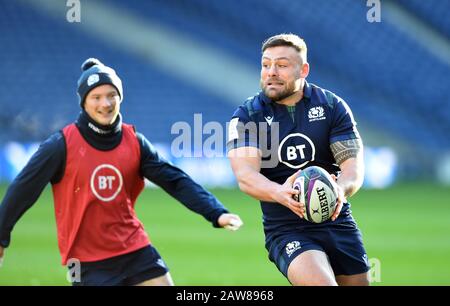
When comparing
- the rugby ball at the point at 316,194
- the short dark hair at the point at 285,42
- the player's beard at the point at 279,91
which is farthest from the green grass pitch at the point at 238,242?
the rugby ball at the point at 316,194

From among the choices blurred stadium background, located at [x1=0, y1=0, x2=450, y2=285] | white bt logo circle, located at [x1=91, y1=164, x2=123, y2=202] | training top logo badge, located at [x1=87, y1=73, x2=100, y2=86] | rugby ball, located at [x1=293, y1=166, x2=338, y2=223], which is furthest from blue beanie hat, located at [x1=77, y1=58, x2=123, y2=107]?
blurred stadium background, located at [x1=0, y1=0, x2=450, y2=285]

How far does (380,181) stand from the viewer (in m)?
22.1

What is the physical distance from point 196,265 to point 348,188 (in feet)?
17.6

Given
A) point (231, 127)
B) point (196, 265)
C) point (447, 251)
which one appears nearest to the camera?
point (231, 127)

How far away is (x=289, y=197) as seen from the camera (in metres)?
5.74

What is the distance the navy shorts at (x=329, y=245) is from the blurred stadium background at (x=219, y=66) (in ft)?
48.7

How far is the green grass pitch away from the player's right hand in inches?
161

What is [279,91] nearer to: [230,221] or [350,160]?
[350,160]

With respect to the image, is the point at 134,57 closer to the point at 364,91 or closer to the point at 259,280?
the point at 364,91

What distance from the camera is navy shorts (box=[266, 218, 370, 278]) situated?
602 cm

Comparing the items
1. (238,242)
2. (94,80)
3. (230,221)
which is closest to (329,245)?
(230,221)

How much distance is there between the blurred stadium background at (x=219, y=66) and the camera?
2330 cm

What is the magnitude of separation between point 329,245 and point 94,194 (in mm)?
1636
